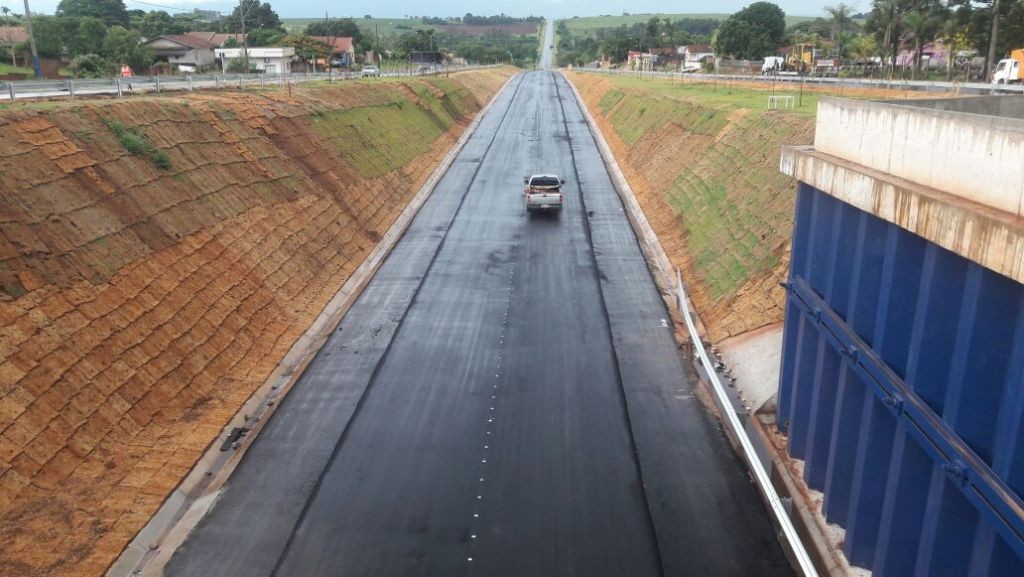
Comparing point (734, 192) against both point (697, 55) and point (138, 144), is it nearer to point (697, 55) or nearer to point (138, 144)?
point (138, 144)

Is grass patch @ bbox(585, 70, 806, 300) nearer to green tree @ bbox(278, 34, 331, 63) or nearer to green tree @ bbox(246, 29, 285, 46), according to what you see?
green tree @ bbox(278, 34, 331, 63)

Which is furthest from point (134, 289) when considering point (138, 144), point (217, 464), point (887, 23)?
point (887, 23)

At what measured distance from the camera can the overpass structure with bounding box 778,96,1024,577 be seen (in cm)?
866

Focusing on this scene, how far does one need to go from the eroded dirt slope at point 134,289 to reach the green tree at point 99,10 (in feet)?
354

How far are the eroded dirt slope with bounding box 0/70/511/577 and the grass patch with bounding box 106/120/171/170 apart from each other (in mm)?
90

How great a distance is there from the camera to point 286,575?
12.2m

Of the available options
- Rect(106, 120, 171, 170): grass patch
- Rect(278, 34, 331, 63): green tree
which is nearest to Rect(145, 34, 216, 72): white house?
Rect(278, 34, 331, 63): green tree

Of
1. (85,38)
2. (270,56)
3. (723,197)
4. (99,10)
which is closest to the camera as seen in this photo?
(723,197)

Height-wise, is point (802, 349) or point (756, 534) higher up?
point (802, 349)

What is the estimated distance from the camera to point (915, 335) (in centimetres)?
1034

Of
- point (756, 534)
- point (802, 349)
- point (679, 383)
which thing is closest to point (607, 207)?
point (679, 383)

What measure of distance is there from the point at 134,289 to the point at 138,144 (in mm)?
7833

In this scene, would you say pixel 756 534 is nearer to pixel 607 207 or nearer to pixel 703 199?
pixel 703 199

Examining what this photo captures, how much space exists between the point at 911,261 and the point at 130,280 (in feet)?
56.6
